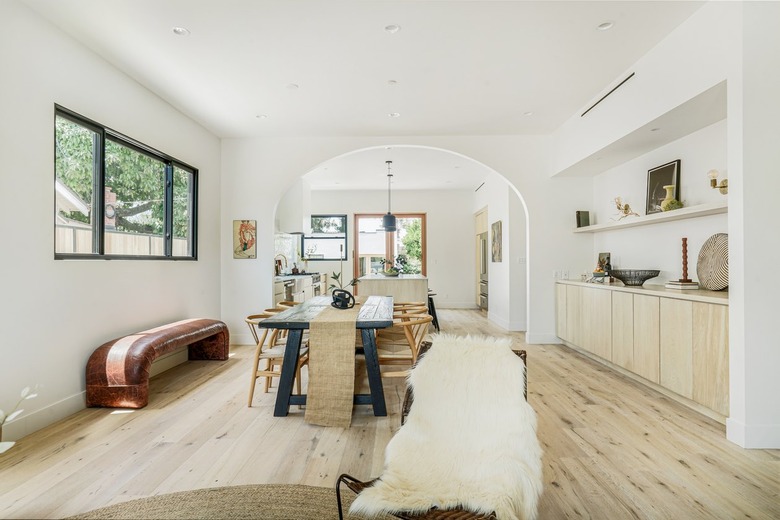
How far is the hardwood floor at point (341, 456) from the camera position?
2014 millimetres

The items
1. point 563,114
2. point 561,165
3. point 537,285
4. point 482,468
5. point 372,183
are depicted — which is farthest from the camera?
point 372,183

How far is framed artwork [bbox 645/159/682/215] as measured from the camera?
390 cm

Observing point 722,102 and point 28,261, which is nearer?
point 28,261

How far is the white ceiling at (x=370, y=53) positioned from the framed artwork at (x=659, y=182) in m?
1.01

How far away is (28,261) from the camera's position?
2.79m

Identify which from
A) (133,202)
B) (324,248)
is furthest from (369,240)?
(133,202)

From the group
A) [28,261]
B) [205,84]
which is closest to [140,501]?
[28,261]

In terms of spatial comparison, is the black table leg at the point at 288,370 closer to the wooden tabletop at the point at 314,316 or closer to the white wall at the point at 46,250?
the wooden tabletop at the point at 314,316

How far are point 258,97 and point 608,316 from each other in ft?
14.3

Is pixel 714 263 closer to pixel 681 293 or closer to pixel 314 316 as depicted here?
pixel 681 293

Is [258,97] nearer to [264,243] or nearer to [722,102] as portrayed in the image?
[264,243]

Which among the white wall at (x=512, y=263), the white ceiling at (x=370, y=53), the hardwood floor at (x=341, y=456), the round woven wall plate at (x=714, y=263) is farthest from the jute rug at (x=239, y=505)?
the white wall at (x=512, y=263)

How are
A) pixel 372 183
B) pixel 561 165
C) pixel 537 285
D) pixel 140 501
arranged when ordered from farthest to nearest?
1. pixel 372 183
2. pixel 537 285
3. pixel 561 165
4. pixel 140 501

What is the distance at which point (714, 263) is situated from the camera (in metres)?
3.31
